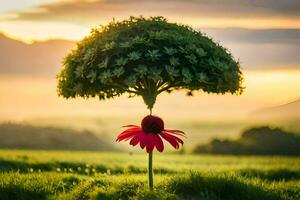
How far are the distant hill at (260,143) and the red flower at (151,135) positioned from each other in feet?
48.6

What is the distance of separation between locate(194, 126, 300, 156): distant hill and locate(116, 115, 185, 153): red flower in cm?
1481

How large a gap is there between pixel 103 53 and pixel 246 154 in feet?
54.5

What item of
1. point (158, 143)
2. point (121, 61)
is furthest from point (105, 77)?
point (158, 143)

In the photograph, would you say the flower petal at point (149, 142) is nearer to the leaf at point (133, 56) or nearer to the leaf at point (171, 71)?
the leaf at point (171, 71)

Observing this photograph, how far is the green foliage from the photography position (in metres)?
14.6

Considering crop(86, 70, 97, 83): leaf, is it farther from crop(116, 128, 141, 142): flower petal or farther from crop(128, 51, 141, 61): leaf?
crop(116, 128, 141, 142): flower petal

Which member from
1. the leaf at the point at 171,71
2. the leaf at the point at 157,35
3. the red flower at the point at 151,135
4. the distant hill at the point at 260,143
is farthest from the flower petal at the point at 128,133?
the distant hill at the point at 260,143

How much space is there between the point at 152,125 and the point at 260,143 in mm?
16145

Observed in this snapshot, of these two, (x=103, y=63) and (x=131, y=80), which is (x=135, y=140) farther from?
(x=103, y=63)

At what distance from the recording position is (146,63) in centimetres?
1461

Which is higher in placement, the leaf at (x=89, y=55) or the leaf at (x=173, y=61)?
the leaf at (x=89, y=55)

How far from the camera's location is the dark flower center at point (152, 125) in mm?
15320

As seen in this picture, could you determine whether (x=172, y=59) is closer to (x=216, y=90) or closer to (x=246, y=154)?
(x=216, y=90)

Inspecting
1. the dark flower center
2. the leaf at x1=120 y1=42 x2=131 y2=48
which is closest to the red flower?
the dark flower center
